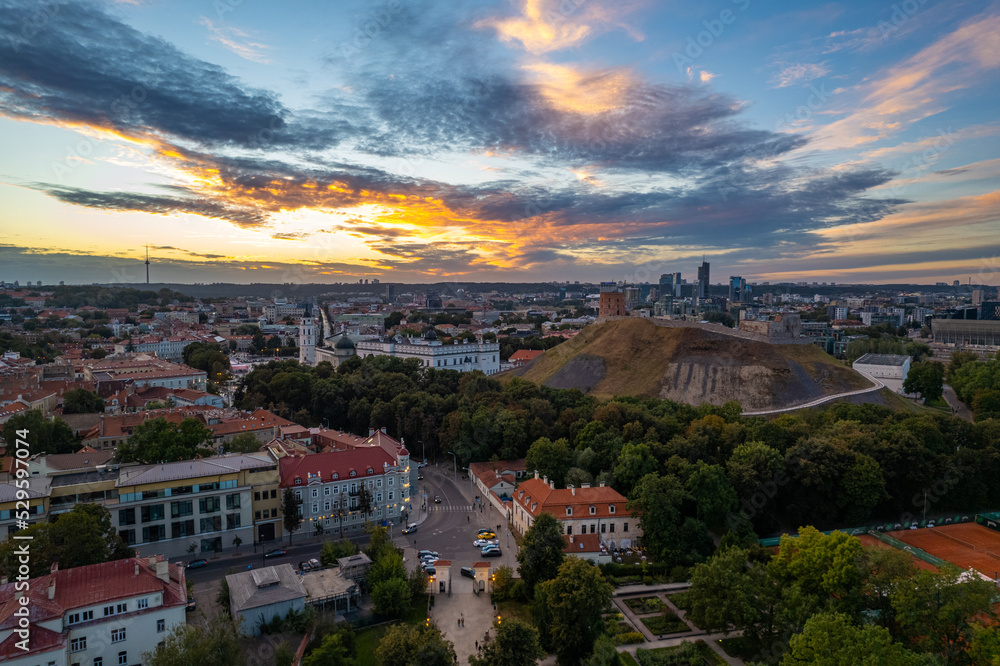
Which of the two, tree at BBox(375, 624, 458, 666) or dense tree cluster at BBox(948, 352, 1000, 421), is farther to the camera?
dense tree cluster at BBox(948, 352, 1000, 421)

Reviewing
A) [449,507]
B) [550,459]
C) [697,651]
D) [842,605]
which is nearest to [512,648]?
[697,651]

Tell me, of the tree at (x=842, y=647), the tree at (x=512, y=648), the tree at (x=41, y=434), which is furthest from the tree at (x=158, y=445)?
the tree at (x=842, y=647)

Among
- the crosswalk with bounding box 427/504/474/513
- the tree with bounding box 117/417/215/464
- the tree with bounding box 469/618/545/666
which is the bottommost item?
Answer: the crosswalk with bounding box 427/504/474/513

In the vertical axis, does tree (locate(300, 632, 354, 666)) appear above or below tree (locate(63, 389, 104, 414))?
below

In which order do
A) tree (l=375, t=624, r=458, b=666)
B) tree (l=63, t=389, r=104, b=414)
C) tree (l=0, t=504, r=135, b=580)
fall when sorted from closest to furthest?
1. tree (l=375, t=624, r=458, b=666)
2. tree (l=0, t=504, r=135, b=580)
3. tree (l=63, t=389, r=104, b=414)

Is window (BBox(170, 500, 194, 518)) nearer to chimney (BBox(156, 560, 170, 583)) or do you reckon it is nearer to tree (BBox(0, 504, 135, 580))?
tree (BBox(0, 504, 135, 580))

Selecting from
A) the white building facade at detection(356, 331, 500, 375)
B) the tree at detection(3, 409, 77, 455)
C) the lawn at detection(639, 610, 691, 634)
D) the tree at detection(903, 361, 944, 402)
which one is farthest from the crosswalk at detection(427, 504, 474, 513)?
the tree at detection(903, 361, 944, 402)
